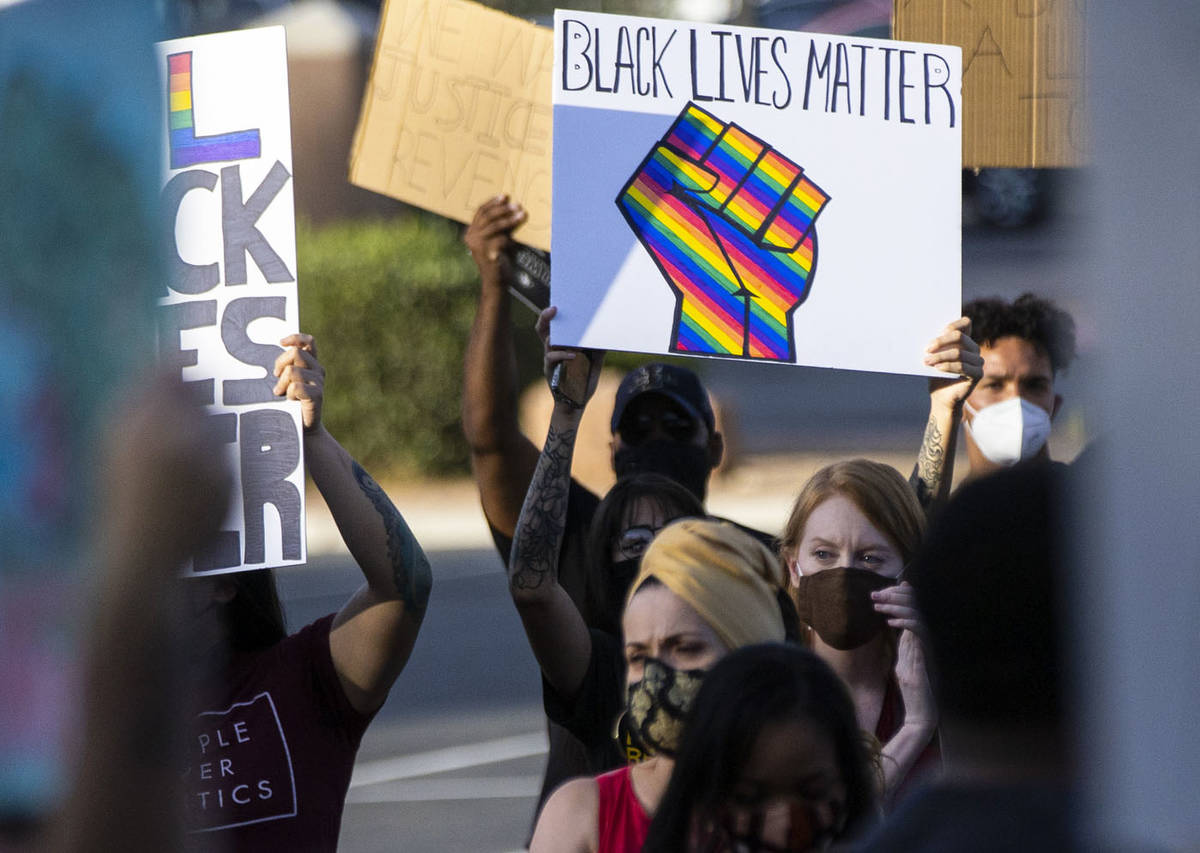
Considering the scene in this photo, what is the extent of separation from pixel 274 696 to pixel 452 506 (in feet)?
42.0

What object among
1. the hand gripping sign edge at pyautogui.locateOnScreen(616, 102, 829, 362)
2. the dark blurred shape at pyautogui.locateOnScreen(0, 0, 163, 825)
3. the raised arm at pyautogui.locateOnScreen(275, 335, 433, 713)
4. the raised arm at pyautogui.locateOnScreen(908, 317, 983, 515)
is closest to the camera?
the dark blurred shape at pyautogui.locateOnScreen(0, 0, 163, 825)

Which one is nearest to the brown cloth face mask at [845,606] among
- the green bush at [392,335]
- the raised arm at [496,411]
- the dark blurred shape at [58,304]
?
the raised arm at [496,411]

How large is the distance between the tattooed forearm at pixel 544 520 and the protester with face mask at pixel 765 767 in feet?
2.16

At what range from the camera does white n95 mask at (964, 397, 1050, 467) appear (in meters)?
3.20

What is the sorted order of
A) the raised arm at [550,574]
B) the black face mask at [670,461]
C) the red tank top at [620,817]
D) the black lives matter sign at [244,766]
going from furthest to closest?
the black face mask at [670,461], the raised arm at [550,574], the black lives matter sign at [244,766], the red tank top at [620,817]

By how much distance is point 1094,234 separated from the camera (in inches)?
36.2

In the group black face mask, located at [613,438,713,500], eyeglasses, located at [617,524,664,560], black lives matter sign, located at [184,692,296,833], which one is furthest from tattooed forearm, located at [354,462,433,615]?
black face mask, located at [613,438,713,500]

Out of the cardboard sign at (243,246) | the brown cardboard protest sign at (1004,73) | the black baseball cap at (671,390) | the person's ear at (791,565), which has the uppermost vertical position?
the brown cardboard protest sign at (1004,73)

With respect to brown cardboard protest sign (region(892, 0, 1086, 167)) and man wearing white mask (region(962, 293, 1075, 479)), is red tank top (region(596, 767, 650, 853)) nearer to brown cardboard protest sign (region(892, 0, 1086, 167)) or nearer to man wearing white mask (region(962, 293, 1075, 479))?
man wearing white mask (region(962, 293, 1075, 479))

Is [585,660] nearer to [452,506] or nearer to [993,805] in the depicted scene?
[993,805]

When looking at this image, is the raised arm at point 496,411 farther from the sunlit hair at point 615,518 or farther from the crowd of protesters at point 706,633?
the sunlit hair at point 615,518

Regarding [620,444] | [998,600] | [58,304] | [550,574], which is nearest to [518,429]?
[620,444]

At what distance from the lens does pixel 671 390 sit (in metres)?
3.26

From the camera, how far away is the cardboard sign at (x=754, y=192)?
2973 mm
